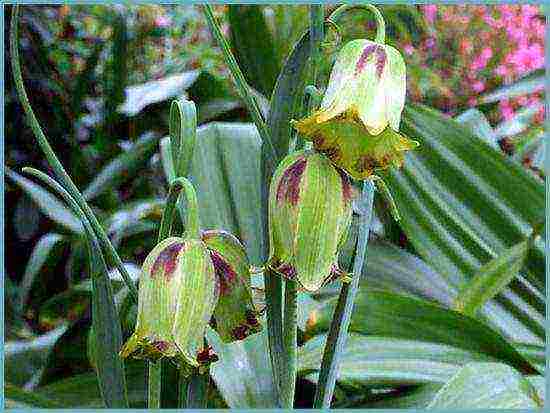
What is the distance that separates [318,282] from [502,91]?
0.90 meters

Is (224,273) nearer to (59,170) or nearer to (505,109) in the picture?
(59,170)

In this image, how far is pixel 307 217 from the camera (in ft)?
1.24

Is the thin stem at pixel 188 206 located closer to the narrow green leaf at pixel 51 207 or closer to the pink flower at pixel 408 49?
the narrow green leaf at pixel 51 207

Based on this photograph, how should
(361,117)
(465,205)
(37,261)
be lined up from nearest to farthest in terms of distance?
1. (361,117)
2. (465,205)
3. (37,261)

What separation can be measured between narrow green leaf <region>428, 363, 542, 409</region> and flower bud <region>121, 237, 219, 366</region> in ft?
0.64

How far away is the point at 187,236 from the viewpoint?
1.27ft

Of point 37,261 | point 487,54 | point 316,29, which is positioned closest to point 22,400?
point 316,29

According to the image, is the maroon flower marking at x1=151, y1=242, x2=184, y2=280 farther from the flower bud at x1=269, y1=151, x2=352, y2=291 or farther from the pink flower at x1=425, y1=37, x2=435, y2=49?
the pink flower at x1=425, y1=37, x2=435, y2=49

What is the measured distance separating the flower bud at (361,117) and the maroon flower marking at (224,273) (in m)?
0.07

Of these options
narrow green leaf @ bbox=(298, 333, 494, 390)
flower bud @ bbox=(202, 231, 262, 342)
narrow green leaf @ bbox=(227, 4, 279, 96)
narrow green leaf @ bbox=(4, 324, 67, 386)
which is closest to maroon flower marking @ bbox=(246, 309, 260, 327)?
flower bud @ bbox=(202, 231, 262, 342)

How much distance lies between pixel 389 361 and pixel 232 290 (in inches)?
11.6

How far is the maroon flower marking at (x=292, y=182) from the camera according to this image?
0.37m

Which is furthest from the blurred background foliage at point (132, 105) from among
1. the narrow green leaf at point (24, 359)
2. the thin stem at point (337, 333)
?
the thin stem at point (337, 333)

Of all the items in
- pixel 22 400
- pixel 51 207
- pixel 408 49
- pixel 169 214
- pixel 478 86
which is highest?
pixel 408 49
